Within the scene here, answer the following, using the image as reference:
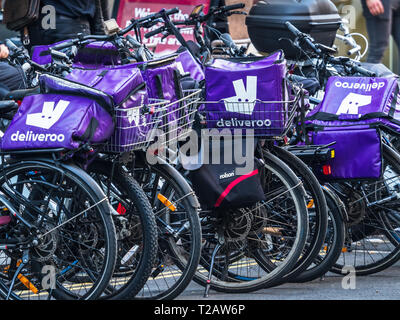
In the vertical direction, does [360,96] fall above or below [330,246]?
above

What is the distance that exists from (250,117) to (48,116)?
125cm

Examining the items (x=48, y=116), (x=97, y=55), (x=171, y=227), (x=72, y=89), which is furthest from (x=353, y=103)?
(x=48, y=116)

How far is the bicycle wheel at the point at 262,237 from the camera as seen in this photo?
5473 mm

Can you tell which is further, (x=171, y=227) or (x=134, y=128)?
(x=171, y=227)

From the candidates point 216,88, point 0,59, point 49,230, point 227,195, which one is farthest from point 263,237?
point 0,59

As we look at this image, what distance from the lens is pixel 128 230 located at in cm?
502

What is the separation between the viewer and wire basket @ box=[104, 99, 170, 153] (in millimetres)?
4734

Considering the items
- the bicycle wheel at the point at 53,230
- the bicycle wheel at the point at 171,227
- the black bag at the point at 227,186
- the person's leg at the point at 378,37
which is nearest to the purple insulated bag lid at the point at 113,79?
the bicycle wheel at the point at 53,230

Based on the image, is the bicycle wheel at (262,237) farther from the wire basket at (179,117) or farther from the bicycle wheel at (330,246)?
the wire basket at (179,117)

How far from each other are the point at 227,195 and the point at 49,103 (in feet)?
3.94

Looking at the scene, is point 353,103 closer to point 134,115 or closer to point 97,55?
point 97,55

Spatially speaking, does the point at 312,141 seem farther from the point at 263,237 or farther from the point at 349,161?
the point at 263,237

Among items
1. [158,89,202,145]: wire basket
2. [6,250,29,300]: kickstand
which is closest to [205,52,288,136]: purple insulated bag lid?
[158,89,202,145]: wire basket

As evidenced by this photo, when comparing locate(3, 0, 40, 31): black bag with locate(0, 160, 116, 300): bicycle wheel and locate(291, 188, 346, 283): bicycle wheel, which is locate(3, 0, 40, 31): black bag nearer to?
locate(0, 160, 116, 300): bicycle wheel
